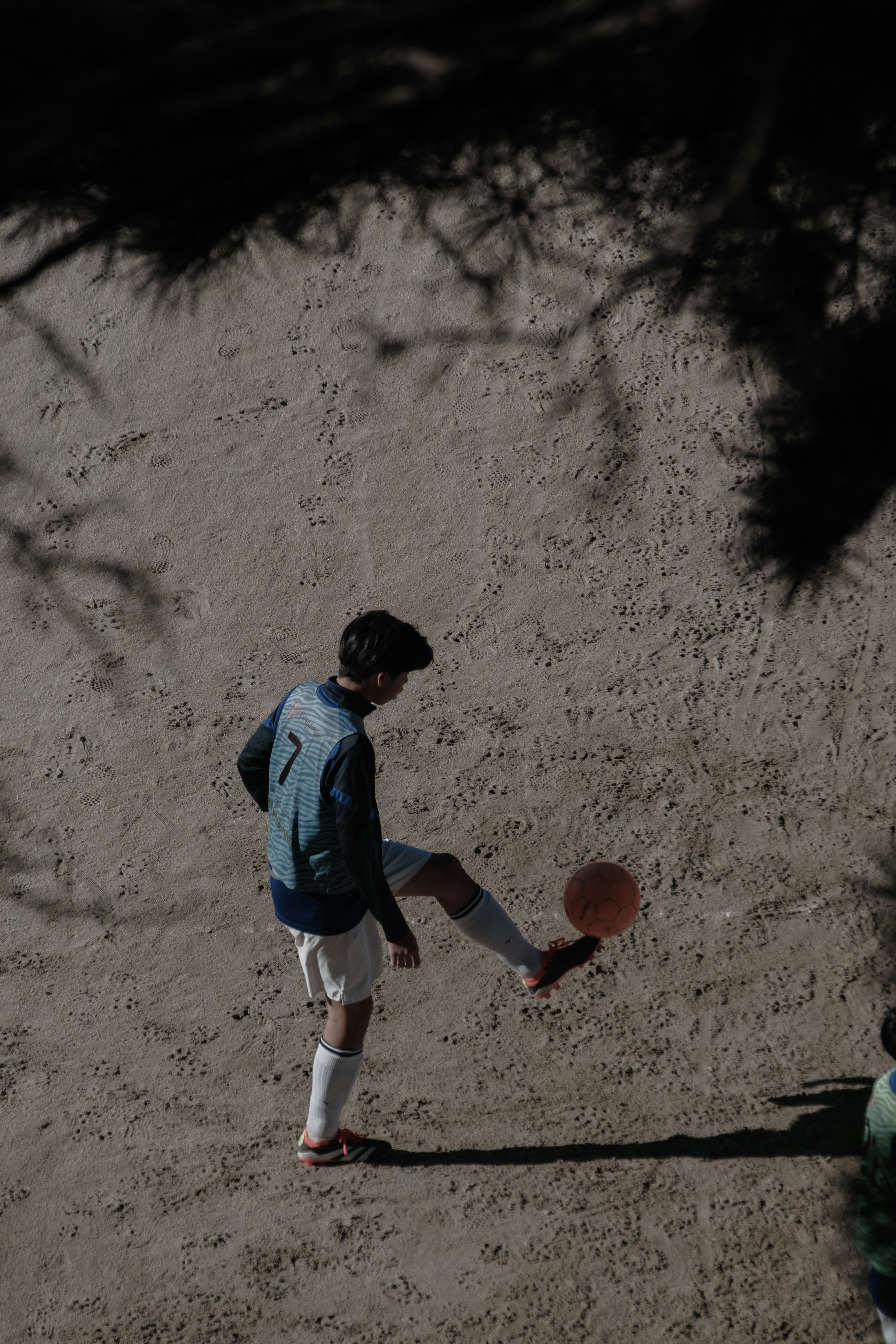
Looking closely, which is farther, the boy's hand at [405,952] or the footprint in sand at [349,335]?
the footprint in sand at [349,335]

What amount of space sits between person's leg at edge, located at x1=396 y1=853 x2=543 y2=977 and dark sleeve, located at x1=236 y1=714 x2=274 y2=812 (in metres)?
0.64

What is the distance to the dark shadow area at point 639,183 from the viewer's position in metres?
5.70

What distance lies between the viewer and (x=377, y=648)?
333 centimetres

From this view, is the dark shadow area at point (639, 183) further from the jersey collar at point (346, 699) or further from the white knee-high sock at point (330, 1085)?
the white knee-high sock at point (330, 1085)

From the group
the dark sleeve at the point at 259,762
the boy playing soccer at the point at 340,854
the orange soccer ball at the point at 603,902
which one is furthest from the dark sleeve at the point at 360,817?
the orange soccer ball at the point at 603,902

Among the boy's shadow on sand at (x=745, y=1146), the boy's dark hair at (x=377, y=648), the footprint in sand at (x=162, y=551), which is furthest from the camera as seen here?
the footprint in sand at (x=162, y=551)

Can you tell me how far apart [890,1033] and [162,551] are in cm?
485

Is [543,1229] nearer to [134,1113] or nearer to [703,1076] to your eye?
[703,1076]

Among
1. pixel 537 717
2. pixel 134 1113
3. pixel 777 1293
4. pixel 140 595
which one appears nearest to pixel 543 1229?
pixel 777 1293

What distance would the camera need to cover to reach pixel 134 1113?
13.2 ft

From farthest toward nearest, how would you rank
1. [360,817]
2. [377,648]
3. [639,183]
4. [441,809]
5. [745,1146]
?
[639,183] < [441,809] < [745,1146] < [377,648] < [360,817]

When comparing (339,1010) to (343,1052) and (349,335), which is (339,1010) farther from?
(349,335)

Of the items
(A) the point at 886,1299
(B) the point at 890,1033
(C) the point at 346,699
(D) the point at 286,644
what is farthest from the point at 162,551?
(A) the point at 886,1299

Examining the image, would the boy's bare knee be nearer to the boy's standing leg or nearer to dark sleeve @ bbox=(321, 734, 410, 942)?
the boy's standing leg
